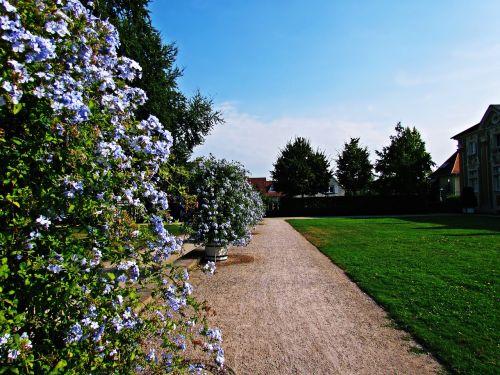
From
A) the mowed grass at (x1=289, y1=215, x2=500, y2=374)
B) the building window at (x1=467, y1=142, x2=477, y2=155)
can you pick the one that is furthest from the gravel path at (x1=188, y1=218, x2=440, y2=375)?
the building window at (x1=467, y1=142, x2=477, y2=155)

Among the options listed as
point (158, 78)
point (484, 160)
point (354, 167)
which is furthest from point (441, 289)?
point (354, 167)

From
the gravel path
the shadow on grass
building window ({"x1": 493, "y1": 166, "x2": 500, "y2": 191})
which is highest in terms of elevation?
building window ({"x1": 493, "y1": 166, "x2": 500, "y2": 191})

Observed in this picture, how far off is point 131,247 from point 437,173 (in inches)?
1895

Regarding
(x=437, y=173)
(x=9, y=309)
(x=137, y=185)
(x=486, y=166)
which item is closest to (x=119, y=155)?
(x=137, y=185)

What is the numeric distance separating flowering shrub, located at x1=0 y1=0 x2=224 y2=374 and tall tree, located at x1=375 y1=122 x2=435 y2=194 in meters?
37.3

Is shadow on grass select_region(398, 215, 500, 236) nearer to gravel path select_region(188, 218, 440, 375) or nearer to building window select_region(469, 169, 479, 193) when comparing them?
building window select_region(469, 169, 479, 193)

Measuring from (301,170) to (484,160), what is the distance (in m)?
16.4

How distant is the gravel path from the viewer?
3.94 m

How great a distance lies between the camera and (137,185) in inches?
105

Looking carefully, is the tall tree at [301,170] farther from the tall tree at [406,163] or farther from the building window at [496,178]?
the building window at [496,178]

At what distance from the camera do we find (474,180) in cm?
3359

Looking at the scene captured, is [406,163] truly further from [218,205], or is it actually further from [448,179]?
[218,205]

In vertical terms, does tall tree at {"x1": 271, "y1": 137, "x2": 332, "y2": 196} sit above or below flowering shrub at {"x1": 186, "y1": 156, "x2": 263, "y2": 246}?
above

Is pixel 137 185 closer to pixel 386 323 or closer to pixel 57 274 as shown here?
pixel 57 274
